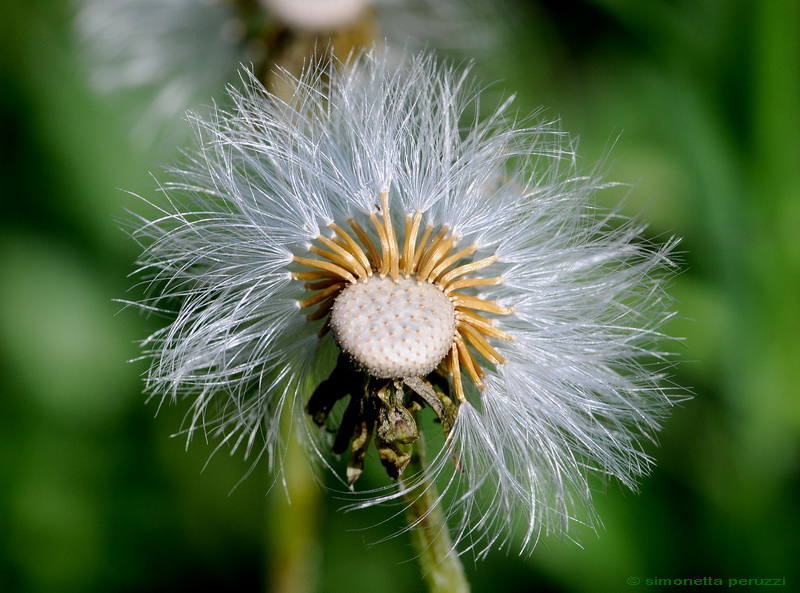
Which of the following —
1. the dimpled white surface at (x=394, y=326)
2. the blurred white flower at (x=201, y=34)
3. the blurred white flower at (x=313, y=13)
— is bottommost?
the dimpled white surface at (x=394, y=326)

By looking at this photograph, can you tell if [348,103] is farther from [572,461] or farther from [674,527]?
[674,527]

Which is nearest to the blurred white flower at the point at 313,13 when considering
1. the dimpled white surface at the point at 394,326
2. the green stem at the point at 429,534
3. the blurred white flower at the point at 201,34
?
the blurred white flower at the point at 201,34

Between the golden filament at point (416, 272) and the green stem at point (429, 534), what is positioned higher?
the golden filament at point (416, 272)

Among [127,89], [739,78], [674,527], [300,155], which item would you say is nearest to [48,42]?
[127,89]

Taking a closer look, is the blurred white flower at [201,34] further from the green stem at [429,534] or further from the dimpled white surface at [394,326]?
the green stem at [429,534]

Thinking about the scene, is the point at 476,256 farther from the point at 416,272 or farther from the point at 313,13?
the point at 313,13

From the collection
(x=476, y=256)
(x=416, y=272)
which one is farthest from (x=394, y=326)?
(x=476, y=256)
